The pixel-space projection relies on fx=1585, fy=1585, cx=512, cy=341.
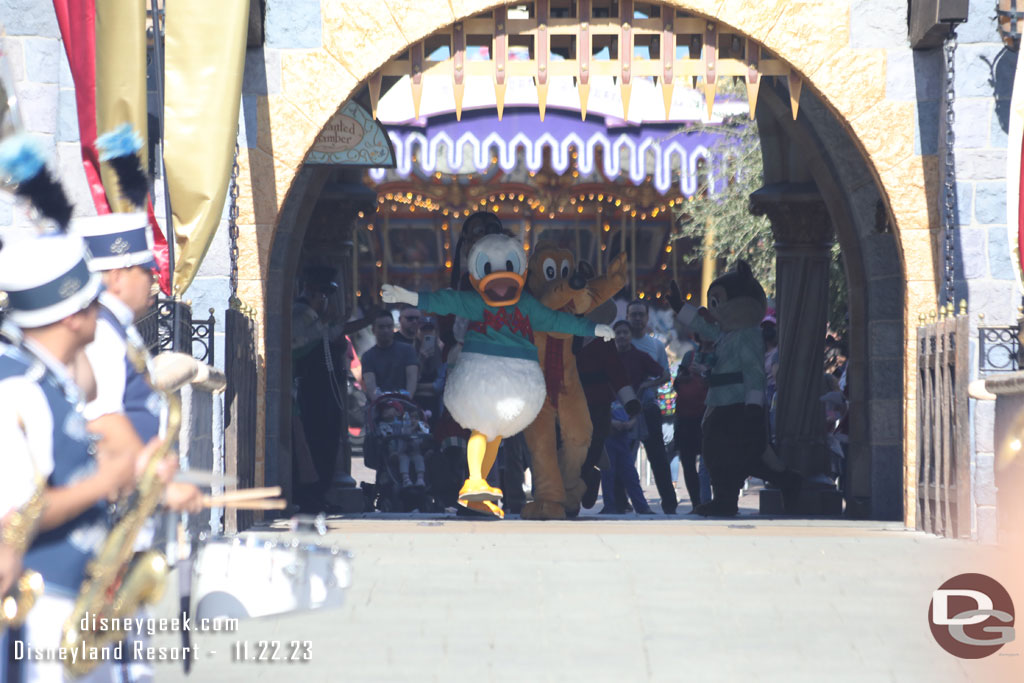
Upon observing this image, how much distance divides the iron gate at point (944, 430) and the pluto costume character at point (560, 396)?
2017 mm

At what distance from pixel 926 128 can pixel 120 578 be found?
679 cm

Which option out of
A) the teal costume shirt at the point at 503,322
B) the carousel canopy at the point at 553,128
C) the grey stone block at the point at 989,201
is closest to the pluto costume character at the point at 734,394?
the teal costume shirt at the point at 503,322

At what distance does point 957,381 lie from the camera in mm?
8398

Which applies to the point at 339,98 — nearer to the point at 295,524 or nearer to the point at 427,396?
the point at 427,396

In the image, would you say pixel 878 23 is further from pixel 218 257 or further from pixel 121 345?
pixel 121 345

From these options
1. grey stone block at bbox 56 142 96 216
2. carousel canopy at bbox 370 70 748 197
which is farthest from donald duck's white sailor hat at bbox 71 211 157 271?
carousel canopy at bbox 370 70 748 197

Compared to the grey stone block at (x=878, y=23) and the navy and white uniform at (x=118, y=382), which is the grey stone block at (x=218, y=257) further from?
the navy and white uniform at (x=118, y=382)

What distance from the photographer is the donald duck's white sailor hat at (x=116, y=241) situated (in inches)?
161

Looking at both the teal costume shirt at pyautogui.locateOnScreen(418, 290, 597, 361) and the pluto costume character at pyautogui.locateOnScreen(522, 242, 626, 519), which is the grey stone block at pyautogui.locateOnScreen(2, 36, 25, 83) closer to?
the teal costume shirt at pyautogui.locateOnScreen(418, 290, 597, 361)

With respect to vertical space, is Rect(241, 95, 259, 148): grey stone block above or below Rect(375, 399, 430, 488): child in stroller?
above

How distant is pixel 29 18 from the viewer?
867cm

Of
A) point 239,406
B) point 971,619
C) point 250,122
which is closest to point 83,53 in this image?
point 250,122

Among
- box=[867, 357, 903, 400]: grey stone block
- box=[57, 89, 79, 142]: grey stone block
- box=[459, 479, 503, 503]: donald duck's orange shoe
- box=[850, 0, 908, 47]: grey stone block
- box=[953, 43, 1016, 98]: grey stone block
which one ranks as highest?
box=[850, 0, 908, 47]: grey stone block

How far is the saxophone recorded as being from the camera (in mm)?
3373
